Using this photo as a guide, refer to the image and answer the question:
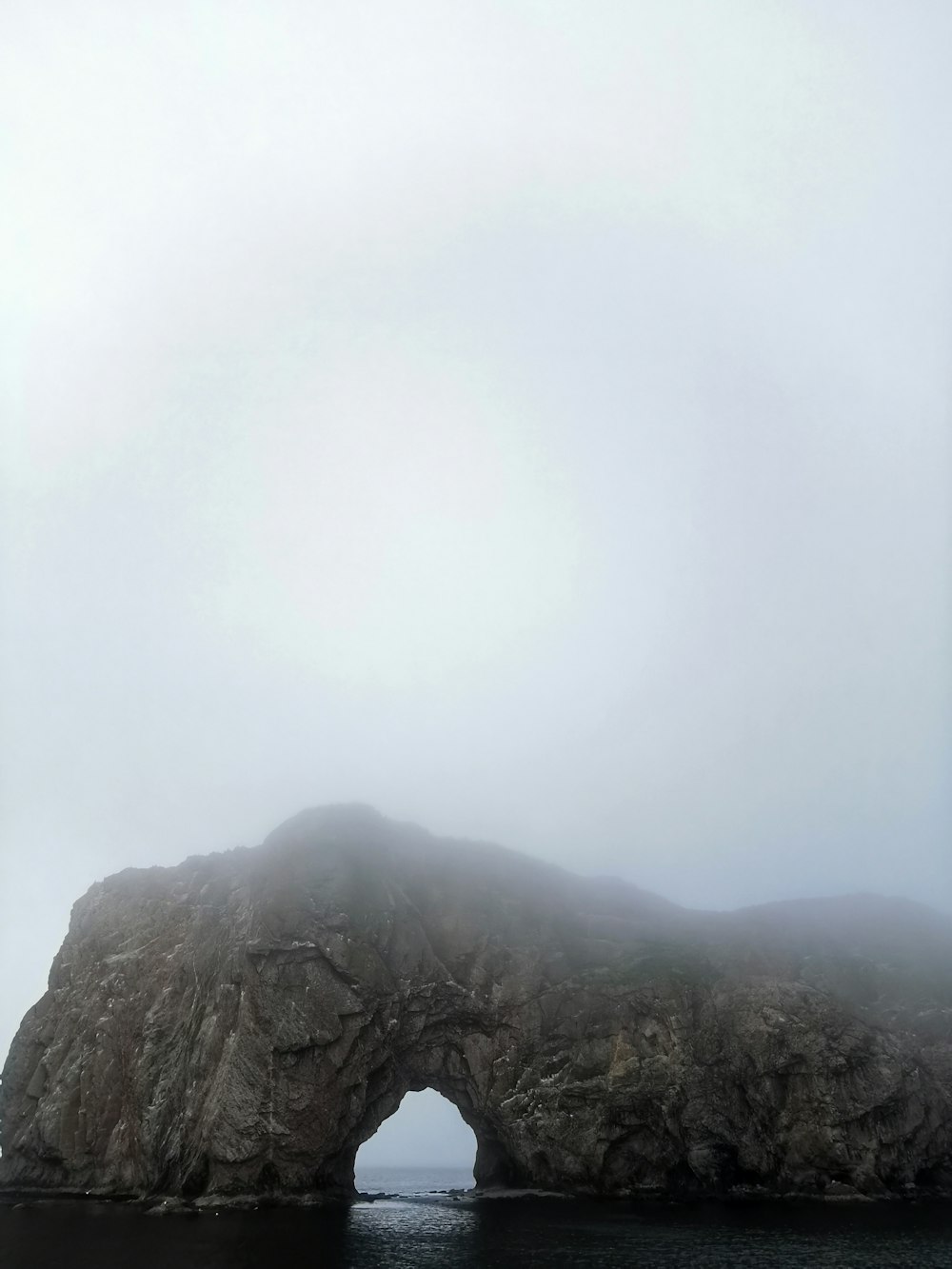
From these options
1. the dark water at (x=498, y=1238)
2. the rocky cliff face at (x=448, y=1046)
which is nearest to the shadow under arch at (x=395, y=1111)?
the rocky cliff face at (x=448, y=1046)

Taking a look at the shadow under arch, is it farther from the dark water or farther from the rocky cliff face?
the dark water

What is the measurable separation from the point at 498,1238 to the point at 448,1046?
30437mm

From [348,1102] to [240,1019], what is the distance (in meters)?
13.0

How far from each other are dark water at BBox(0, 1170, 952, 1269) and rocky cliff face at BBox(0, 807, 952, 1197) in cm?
739

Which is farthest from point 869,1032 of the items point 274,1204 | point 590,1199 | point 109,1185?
point 109,1185

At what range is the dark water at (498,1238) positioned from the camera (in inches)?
1806

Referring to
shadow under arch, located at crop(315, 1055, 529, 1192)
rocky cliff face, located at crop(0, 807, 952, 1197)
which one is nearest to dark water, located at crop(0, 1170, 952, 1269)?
rocky cliff face, located at crop(0, 807, 952, 1197)

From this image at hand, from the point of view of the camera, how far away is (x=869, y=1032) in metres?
80.0

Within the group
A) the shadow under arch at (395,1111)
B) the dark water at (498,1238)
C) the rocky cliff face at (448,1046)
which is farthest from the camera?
the shadow under arch at (395,1111)

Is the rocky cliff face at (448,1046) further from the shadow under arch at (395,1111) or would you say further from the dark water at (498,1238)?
the dark water at (498,1238)

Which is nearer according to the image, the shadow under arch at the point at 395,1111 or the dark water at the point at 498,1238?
the dark water at the point at 498,1238

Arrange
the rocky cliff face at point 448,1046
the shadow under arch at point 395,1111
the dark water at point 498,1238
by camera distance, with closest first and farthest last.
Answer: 1. the dark water at point 498,1238
2. the rocky cliff face at point 448,1046
3. the shadow under arch at point 395,1111

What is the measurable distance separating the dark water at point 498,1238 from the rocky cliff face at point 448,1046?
7.39 m

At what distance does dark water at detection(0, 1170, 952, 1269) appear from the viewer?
151ft
